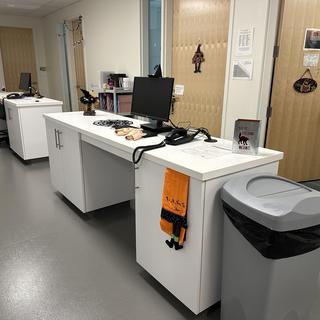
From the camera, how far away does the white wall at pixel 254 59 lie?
109 inches

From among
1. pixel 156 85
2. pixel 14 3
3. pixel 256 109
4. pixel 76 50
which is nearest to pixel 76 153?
pixel 156 85

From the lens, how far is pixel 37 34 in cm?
781

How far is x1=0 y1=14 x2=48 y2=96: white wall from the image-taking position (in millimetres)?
7321

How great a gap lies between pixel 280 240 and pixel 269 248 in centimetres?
6

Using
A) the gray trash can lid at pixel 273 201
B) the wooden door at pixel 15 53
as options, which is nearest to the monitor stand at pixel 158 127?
the gray trash can lid at pixel 273 201

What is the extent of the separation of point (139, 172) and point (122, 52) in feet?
11.9

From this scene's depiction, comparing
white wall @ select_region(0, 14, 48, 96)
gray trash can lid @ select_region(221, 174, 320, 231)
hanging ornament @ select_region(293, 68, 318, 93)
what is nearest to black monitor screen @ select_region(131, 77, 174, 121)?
gray trash can lid @ select_region(221, 174, 320, 231)

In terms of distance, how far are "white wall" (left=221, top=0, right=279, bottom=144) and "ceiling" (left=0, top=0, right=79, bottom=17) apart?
426cm

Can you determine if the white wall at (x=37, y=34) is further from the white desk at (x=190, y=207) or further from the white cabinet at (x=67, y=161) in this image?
the white desk at (x=190, y=207)

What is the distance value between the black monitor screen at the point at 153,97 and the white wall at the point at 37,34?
679 cm

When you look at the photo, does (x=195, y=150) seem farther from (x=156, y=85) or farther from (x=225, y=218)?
(x=156, y=85)

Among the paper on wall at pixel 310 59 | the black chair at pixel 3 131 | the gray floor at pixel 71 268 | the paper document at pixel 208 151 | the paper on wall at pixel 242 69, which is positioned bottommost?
the gray floor at pixel 71 268

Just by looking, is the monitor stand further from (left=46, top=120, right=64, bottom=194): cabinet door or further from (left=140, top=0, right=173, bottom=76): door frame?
(left=140, top=0, right=173, bottom=76): door frame

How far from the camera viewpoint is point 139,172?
5.87 ft
